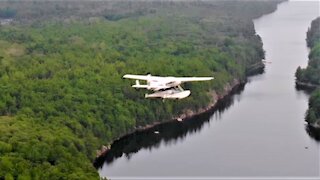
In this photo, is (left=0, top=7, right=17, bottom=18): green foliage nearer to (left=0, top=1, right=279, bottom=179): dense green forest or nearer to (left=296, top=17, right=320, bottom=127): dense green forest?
(left=0, top=1, right=279, bottom=179): dense green forest

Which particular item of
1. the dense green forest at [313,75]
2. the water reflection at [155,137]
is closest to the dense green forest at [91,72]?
the water reflection at [155,137]

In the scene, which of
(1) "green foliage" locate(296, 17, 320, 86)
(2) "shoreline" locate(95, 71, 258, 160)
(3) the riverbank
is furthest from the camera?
(1) "green foliage" locate(296, 17, 320, 86)

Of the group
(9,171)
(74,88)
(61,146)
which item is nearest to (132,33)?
(74,88)

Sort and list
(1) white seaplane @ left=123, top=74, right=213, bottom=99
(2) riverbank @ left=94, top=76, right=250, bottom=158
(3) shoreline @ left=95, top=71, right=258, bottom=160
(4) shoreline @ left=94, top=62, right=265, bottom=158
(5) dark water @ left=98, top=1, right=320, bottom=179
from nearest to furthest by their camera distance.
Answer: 1. (1) white seaplane @ left=123, top=74, right=213, bottom=99
2. (5) dark water @ left=98, top=1, right=320, bottom=179
3. (2) riverbank @ left=94, top=76, right=250, bottom=158
4. (3) shoreline @ left=95, top=71, right=258, bottom=160
5. (4) shoreline @ left=94, top=62, right=265, bottom=158

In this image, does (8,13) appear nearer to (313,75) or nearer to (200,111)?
(313,75)

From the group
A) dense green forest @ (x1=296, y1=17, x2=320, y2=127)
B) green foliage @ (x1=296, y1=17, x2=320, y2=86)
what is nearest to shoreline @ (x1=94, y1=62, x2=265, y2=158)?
green foliage @ (x1=296, y1=17, x2=320, y2=86)

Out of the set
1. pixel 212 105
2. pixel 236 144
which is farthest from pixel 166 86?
pixel 212 105

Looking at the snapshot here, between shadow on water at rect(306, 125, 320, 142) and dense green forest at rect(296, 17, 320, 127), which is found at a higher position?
dense green forest at rect(296, 17, 320, 127)

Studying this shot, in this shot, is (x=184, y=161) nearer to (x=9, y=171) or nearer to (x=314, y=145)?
(x=314, y=145)
